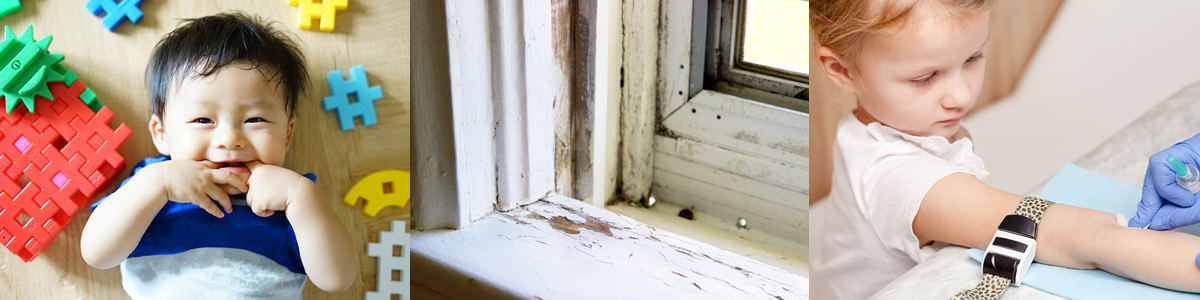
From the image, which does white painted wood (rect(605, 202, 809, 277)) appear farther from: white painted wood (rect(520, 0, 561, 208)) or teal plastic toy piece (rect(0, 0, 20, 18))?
teal plastic toy piece (rect(0, 0, 20, 18))

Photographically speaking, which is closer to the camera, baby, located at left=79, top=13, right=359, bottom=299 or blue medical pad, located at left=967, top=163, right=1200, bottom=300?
blue medical pad, located at left=967, top=163, right=1200, bottom=300

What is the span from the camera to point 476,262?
913mm

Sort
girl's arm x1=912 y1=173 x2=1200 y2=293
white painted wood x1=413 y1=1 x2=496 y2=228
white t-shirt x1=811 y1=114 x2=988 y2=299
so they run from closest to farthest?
girl's arm x1=912 y1=173 x2=1200 y2=293 → white t-shirt x1=811 y1=114 x2=988 y2=299 → white painted wood x1=413 y1=1 x2=496 y2=228

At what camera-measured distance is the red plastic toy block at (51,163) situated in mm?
763

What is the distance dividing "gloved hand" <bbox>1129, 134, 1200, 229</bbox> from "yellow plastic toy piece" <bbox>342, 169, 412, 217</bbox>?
0.69 m

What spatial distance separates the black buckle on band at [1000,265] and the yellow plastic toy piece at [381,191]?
0.59 metres

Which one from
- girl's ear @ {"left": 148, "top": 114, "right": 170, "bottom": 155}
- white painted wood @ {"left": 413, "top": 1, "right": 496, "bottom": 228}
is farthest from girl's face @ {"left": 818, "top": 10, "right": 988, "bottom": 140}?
girl's ear @ {"left": 148, "top": 114, "right": 170, "bottom": 155}

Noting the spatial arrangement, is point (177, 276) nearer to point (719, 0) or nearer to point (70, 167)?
point (70, 167)

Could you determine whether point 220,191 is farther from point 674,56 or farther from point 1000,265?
point 1000,265

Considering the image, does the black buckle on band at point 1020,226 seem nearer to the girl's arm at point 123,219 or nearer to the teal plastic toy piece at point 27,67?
the girl's arm at point 123,219

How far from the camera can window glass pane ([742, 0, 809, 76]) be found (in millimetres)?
716

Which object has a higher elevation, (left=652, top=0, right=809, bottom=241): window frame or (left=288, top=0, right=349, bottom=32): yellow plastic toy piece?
(left=288, top=0, right=349, bottom=32): yellow plastic toy piece

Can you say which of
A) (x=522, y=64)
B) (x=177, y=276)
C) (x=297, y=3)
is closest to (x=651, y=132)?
(x=522, y=64)

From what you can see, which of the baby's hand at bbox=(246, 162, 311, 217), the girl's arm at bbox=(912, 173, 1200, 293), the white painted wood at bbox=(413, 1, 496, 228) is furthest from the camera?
the white painted wood at bbox=(413, 1, 496, 228)
